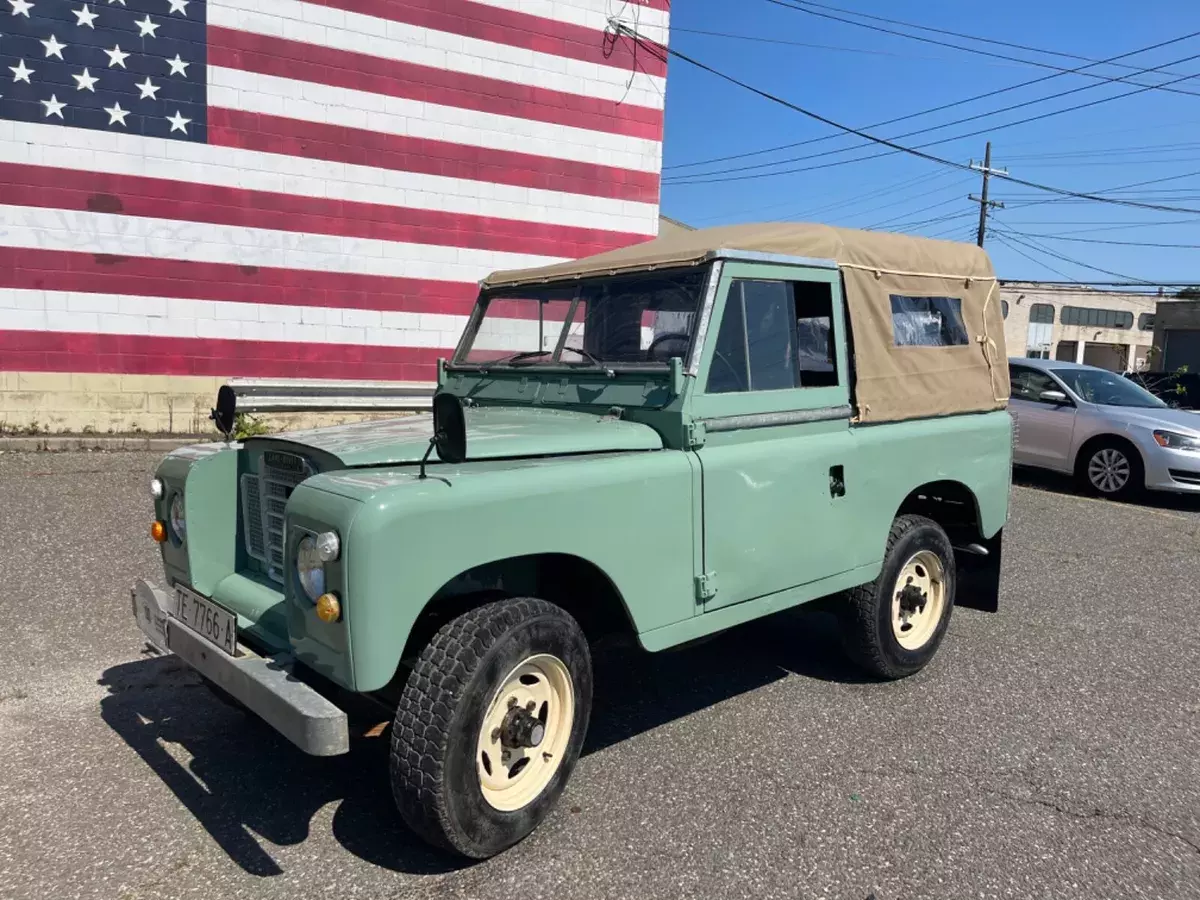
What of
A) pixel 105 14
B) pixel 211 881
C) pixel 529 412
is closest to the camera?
pixel 211 881

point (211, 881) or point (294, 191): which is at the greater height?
point (294, 191)

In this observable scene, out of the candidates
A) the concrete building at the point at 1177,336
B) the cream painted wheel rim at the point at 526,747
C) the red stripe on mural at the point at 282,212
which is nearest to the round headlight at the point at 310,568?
the cream painted wheel rim at the point at 526,747

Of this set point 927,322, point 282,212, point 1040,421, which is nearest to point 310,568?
point 927,322

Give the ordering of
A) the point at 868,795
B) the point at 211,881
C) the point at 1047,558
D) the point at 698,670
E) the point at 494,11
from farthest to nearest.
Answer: the point at 494,11 → the point at 1047,558 → the point at 698,670 → the point at 868,795 → the point at 211,881

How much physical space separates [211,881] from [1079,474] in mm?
10278

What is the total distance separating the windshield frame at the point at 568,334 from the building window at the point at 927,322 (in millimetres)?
1315

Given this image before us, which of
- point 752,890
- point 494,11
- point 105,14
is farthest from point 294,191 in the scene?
point 752,890

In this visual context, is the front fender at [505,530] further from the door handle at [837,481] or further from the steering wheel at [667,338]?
the door handle at [837,481]

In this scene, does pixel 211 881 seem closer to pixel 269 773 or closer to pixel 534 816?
pixel 269 773

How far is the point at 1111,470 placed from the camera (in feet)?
32.8

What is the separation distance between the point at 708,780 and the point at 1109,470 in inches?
337

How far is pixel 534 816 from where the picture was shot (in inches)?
116

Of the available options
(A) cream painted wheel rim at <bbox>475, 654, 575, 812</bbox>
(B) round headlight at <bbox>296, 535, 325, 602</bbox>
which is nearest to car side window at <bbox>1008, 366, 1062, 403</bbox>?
(A) cream painted wheel rim at <bbox>475, 654, 575, 812</bbox>

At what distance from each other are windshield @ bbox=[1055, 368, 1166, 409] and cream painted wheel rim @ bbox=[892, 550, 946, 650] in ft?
23.1
